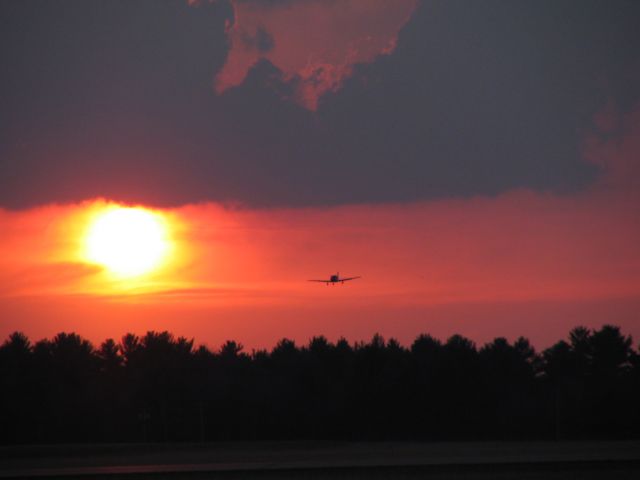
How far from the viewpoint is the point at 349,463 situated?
55688 millimetres

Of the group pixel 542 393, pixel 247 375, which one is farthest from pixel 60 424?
pixel 542 393

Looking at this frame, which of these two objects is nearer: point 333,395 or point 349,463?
point 349,463

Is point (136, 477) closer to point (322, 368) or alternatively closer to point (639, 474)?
point (639, 474)

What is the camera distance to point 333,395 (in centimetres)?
11050

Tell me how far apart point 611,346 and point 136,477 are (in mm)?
94644

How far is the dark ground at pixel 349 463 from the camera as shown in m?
49.6

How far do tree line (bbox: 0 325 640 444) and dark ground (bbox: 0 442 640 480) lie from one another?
29137 mm

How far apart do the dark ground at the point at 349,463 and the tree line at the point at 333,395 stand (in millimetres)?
29137

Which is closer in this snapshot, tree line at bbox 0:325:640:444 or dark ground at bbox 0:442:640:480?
dark ground at bbox 0:442:640:480

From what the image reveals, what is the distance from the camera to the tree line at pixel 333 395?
4001 inches

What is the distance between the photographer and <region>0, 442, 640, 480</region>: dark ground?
49625mm

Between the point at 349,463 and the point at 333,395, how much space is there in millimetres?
55026

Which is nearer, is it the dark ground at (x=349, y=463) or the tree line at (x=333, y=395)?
the dark ground at (x=349, y=463)

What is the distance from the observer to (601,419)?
9719 cm
